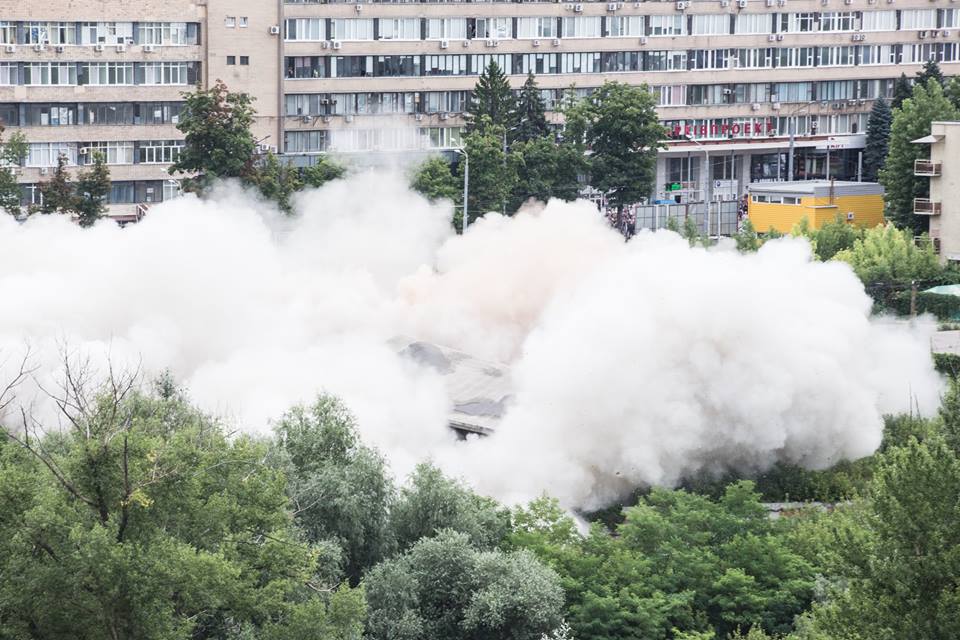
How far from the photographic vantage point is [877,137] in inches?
4126

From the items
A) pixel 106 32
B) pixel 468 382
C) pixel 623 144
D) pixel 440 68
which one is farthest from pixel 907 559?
pixel 440 68

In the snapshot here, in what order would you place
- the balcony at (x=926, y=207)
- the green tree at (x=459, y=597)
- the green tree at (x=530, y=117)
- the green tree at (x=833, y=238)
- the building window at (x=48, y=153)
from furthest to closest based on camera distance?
the green tree at (x=530, y=117)
the building window at (x=48, y=153)
the balcony at (x=926, y=207)
the green tree at (x=833, y=238)
the green tree at (x=459, y=597)

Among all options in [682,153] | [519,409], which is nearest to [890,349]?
[519,409]

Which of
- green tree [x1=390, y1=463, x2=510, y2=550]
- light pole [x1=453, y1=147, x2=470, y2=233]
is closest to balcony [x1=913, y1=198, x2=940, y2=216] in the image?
light pole [x1=453, y1=147, x2=470, y2=233]

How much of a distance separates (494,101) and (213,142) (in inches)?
676

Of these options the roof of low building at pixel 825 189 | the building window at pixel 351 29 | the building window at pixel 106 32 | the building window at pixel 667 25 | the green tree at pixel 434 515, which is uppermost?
the building window at pixel 667 25

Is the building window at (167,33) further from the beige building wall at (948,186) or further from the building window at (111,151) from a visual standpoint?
the beige building wall at (948,186)

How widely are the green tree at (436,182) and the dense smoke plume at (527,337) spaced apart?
56.3ft

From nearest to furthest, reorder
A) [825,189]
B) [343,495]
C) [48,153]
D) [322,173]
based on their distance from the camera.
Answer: [343,495] → [322,173] → [48,153] → [825,189]

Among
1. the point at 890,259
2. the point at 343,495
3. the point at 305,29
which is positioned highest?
the point at 305,29

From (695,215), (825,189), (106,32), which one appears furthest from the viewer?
(695,215)

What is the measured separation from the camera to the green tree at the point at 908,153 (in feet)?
273

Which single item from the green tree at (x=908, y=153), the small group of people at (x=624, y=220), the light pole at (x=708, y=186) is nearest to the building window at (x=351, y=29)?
the small group of people at (x=624, y=220)

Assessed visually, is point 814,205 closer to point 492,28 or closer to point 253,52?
point 492,28
